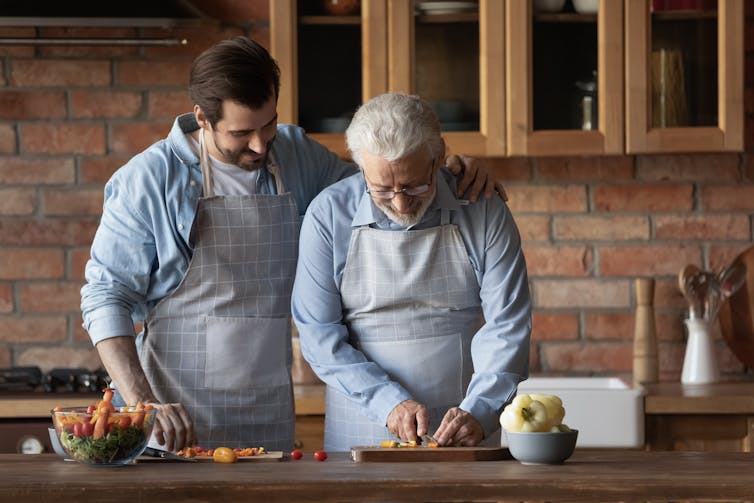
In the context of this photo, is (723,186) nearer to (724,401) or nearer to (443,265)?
(724,401)

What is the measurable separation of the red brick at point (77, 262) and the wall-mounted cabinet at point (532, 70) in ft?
2.80

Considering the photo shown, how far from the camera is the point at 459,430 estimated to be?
86.4 inches

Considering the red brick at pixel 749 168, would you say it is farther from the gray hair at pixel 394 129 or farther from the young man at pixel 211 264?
the gray hair at pixel 394 129

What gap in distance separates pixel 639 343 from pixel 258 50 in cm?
176

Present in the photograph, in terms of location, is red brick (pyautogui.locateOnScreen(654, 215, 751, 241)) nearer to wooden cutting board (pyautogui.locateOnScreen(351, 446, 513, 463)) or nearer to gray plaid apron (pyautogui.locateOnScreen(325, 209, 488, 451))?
gray plaid apron (pyautogui.locateOnScreen(325, 209, 488, 451))

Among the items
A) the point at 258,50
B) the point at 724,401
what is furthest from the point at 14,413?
the point at 724,401

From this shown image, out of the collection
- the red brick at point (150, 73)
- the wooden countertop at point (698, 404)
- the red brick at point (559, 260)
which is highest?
the red brick at point (150, 73)

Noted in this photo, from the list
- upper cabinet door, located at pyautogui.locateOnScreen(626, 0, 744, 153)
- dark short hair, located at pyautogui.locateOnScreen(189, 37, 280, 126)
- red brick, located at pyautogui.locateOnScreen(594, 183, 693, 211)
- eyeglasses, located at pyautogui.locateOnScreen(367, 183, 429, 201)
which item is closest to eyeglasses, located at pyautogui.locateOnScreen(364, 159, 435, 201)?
eyeglasses, located at pyautogui.locateOnScreen(367, 183, 429, 201)

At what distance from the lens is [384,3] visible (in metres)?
3.50

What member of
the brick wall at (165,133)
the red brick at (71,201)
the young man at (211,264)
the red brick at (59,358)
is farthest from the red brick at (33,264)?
the young man at (211,264)

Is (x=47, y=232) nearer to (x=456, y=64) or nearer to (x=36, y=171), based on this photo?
(x=36, y=171)

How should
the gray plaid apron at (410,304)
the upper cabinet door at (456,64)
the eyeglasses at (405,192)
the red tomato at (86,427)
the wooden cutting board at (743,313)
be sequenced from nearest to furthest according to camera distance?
the red tomato at (86,427)
the eyeglasses at (405,192)
the gray plaid apron at (410,304)
the upper cabinet door at (456,64)
the wooden cutting board at (743,313)

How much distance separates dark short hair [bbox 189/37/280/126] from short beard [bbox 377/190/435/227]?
323mm

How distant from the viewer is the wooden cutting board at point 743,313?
146 inches
